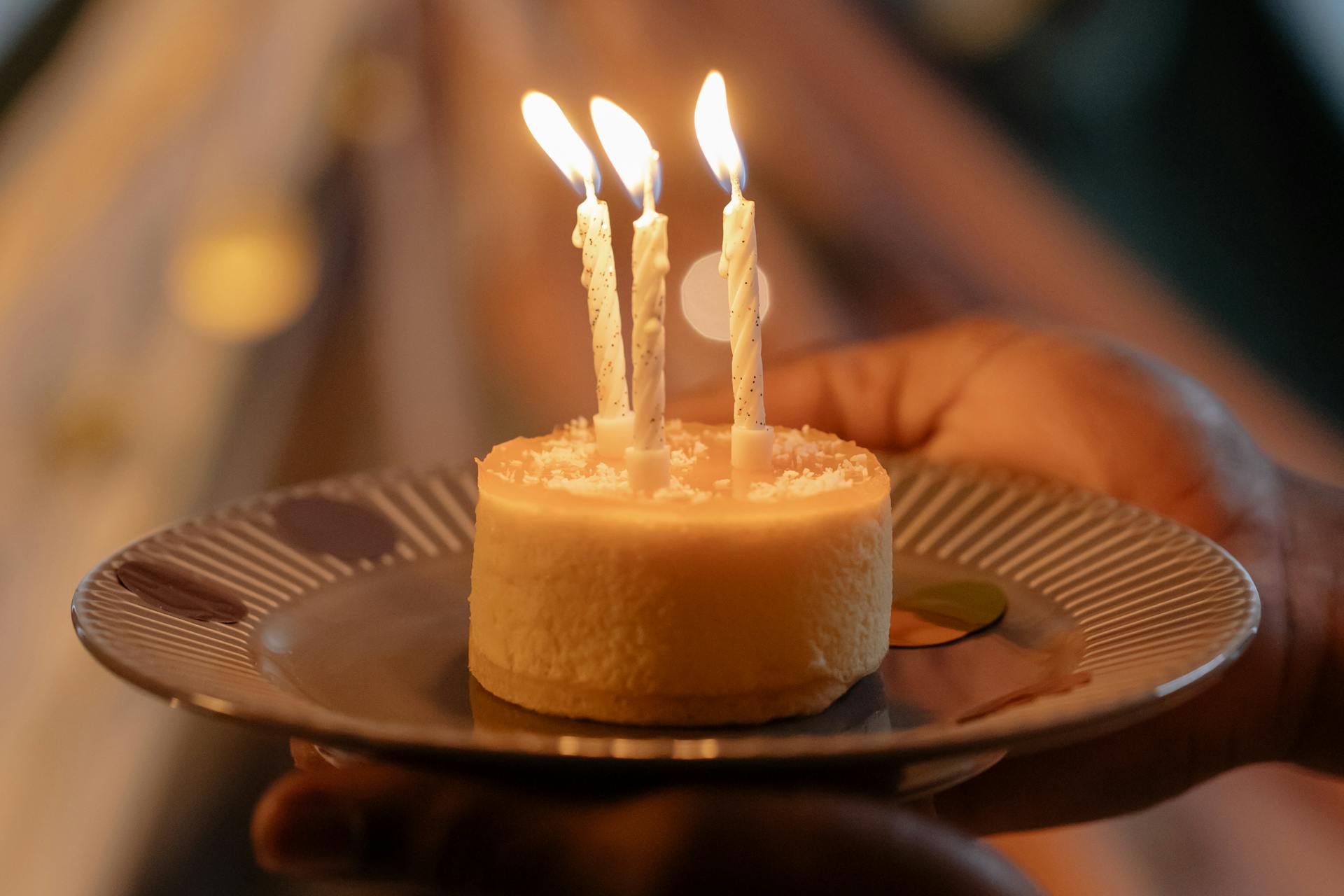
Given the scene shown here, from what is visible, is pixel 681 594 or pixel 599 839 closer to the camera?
pixel 599 839

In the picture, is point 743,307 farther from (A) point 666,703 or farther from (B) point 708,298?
(B) point 708,298

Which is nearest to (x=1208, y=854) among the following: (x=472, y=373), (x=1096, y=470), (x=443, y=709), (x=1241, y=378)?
(x=1096, y=470)

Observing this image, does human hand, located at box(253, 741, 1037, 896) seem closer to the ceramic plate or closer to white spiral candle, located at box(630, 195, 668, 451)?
the ceramic plate

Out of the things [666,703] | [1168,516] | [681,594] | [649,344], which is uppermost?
[649,344]

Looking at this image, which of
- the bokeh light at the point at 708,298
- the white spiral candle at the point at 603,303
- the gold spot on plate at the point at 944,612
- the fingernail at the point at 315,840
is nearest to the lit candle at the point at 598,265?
the white spiral candle at the point at 603,303

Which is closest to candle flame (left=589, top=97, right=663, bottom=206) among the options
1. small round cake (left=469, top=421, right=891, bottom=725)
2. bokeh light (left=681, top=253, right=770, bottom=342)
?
small round cake (left=469, top=421, right=891, bottom=725)

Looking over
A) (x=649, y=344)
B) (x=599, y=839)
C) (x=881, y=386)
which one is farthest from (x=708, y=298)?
(x=599, y=839)

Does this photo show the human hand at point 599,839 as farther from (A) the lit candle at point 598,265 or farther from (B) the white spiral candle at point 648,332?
(A) the lit candle at point 598,265
